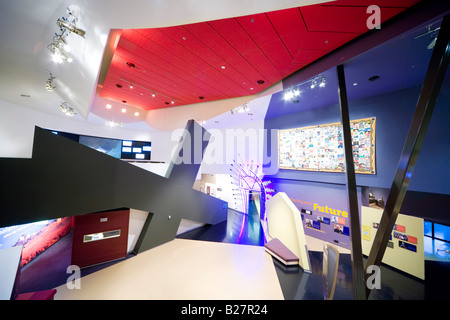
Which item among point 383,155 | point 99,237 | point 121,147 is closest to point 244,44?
point 383,155

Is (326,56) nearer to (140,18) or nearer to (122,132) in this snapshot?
(140,18)

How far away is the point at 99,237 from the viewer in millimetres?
3918

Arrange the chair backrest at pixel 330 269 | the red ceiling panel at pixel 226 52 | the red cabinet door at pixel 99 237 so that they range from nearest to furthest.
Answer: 1. the chair backrest at pixel 330 269
2. the red ceiling panel at pixel 226 52
3. the red cabinet door at pixel 99 237

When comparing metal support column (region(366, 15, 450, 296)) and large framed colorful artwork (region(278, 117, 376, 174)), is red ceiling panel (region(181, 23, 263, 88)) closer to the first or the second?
large framed colorful artwork (region(278, 117, 376, 174))

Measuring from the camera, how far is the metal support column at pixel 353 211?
8.61 ft

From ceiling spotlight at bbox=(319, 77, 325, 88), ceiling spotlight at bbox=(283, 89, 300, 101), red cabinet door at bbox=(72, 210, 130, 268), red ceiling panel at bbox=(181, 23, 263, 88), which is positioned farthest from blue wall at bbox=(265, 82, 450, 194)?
red cabinet door at bbox=(72, 210, 130, 268)

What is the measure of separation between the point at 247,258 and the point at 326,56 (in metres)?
5.05

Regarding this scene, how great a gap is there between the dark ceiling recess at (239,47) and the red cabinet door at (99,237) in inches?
152

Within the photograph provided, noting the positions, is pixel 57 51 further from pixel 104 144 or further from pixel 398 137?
pixel 398 137

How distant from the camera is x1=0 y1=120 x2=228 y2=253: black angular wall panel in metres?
2.05

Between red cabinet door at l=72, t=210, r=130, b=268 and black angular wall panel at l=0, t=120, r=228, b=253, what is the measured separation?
1.70ft

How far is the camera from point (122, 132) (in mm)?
8406

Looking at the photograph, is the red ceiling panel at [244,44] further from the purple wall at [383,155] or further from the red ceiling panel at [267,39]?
the purple wall at [383,155]

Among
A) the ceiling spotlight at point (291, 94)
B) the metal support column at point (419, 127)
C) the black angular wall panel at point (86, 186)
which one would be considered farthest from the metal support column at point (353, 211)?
the black angular wall panel at point (86, 186)
